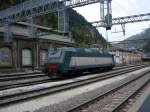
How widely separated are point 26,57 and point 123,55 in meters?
56.9

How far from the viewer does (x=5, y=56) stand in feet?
131

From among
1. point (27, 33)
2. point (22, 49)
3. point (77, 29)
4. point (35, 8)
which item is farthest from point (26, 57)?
point (77, 29)

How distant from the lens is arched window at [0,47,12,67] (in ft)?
130

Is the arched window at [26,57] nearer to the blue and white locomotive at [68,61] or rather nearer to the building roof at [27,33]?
the building roof at [27,33]

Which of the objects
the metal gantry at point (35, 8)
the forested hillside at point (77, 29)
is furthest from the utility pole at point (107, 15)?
the forested hillside at point (77, 29)

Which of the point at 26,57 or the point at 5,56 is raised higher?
the point at 5,56

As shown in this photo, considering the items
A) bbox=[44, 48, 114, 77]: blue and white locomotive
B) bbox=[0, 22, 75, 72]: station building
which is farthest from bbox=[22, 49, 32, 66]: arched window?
bbox=[44, 48, 114, 77]: blue and white locomotive

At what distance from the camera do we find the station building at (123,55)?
86.7 metres

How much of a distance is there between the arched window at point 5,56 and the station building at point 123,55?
3941cm

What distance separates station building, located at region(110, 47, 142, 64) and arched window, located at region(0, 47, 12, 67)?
39.4 m

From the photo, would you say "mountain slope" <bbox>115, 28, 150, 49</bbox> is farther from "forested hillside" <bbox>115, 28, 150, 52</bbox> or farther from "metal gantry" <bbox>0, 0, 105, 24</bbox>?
"metal gantry" <bbox>0, 0, 105, 24</bbox>

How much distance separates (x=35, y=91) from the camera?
17812 millimetres

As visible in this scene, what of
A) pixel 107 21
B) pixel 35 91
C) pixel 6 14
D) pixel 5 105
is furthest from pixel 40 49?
pixel 5 105

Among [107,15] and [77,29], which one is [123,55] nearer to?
[77,29]
